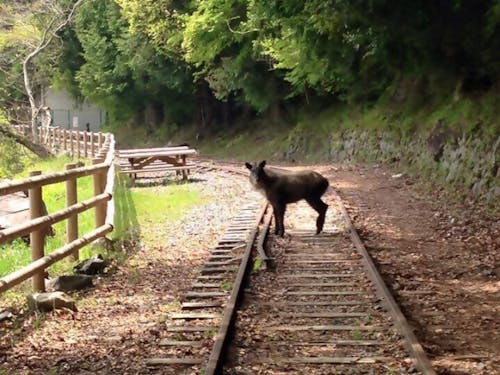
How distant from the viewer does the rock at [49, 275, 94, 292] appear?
8.05 meters

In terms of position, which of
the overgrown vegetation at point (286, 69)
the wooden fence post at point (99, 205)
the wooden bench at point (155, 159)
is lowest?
the wooden bench at point (155, 159)

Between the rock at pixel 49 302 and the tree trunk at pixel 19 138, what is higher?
the tree trunk at pixel 19 138

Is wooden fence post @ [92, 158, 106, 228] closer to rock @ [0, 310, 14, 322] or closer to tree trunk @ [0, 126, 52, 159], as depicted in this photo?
rock @ [0, 310, 14, 322]

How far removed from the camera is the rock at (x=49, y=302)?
714cm

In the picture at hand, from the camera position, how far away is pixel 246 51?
32.2m

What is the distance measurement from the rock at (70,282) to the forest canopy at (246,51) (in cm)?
667

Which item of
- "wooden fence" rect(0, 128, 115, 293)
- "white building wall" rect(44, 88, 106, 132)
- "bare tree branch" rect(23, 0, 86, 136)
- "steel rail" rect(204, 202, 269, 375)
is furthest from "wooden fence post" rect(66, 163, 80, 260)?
"white building wall" rect(44, 88, 106, 132)

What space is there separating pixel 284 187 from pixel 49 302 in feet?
16.1

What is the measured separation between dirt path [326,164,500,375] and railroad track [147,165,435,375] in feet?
0.96

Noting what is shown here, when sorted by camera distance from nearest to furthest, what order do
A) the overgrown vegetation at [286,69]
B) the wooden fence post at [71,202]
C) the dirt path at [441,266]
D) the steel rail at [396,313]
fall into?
the steel rail at [396,313]
the dirt path at [441,266]
the wooden fence post at [71,202]
the overgrown vegetation at [286,69]

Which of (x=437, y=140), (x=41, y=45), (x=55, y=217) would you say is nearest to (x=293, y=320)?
(x=55, y=217)

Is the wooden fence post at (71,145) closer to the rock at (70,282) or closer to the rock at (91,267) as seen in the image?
the rock at (91,267)

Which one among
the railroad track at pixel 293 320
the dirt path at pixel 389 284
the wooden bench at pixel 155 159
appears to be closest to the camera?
the railroad track at pixel 293 320

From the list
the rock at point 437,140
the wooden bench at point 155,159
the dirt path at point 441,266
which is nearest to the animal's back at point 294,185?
the dirt path at point 441,266
